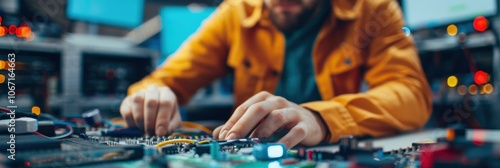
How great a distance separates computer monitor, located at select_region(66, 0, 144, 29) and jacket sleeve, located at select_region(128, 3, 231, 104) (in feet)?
1.85

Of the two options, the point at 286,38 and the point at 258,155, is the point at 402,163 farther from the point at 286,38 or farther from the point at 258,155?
the point at 286,38

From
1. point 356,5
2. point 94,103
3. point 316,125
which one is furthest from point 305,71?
point 94,103

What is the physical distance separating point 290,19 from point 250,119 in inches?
23.4

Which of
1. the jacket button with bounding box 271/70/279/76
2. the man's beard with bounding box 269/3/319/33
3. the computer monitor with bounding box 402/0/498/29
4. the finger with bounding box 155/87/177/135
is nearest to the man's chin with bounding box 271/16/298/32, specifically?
the man's beard with bounding box 269/3/319/33

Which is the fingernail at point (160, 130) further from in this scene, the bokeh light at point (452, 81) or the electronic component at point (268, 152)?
the bokeh light at point (452, 81)

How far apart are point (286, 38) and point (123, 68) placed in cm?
99

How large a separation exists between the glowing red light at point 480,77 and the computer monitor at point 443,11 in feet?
0.73

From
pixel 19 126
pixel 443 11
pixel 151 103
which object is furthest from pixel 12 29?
pixel 443 11

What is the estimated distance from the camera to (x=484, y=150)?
21 cm

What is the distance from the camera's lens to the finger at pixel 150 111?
586mm

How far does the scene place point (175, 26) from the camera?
6.15 ft

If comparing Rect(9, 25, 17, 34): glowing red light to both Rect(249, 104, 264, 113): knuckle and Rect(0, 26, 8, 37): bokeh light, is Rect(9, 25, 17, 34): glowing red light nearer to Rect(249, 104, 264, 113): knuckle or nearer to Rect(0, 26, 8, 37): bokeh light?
Rect(0, 26, 8, 37): bokeh light

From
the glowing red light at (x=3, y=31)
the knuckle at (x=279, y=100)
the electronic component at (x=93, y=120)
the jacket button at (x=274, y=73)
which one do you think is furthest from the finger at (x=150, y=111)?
the glowing red light at (x=3, y=31)

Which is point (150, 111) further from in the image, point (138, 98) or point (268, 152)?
point (268, 152)
